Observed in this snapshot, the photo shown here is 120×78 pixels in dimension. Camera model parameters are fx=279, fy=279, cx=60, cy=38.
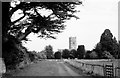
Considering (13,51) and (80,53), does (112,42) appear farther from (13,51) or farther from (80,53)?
(13,51)

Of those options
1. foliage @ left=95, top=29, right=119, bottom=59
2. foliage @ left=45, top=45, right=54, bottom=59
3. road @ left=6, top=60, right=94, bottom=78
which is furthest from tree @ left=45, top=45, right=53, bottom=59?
road @ left=6, top=60, right=94, bottom=78

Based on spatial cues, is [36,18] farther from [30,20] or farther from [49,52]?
[49,52]

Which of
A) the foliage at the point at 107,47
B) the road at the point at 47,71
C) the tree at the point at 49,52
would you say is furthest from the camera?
the tree at the point at 49,52

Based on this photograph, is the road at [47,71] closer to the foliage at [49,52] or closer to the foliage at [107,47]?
the foliage at [107,47]

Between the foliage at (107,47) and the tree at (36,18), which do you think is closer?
the tree at (36,18)

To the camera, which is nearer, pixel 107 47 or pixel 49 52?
pixel 107 47

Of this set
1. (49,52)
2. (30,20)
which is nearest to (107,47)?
(49,52)

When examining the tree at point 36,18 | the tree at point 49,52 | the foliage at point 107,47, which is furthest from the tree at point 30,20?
the tree at point 49,52

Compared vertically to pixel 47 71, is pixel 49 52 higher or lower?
higher

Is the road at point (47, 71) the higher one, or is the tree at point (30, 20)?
the tree at point (30, 20)

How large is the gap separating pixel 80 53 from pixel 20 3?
119 m

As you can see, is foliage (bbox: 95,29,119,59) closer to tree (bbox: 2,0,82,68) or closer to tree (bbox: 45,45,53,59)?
tree (bbox: 45,45,53,59)

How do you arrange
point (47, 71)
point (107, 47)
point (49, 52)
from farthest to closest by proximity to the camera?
point (49, 52) < point (107, 47) < point (47, 71)

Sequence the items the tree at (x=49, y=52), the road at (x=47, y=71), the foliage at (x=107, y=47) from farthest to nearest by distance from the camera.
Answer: the tree at (x=49, y=52) < the foliage at (x=107, y=47) < the road at (x=47, y=71)
